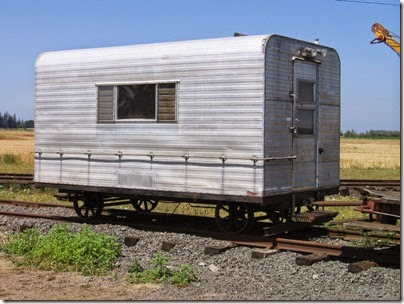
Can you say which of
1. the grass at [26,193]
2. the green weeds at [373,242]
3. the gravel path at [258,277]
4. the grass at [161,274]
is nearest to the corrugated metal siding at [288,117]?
the gravel path at [258,277]

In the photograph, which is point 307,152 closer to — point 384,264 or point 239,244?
point 239,244

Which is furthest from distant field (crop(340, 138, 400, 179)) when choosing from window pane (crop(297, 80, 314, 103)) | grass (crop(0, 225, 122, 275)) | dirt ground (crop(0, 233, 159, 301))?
dirt ground (crop(0, 233, 159, 301))

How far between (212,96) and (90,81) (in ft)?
9.69

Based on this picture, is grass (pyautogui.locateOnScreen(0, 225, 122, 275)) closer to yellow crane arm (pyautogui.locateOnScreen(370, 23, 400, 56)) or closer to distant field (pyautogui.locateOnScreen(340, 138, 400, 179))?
yellow crane arm (pyautogui.locateOnScreen(370, 23, 400, 56))

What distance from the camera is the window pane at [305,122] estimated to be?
11859 mm

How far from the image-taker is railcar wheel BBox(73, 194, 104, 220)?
13750 millimetres

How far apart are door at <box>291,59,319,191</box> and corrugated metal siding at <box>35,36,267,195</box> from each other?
1.10 metres

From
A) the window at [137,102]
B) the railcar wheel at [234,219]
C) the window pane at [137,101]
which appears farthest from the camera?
the window pane at [137,101]

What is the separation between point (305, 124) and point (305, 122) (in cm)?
4

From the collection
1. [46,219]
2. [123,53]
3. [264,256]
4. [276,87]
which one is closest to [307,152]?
[276,87]

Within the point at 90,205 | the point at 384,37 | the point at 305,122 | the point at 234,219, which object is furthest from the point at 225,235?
the point at 384,37

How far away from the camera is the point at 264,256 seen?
996 cm

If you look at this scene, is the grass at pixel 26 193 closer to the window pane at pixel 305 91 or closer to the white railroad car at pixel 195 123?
the white railroad car at pixel 195 123

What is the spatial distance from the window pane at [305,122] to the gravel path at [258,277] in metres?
1.99
